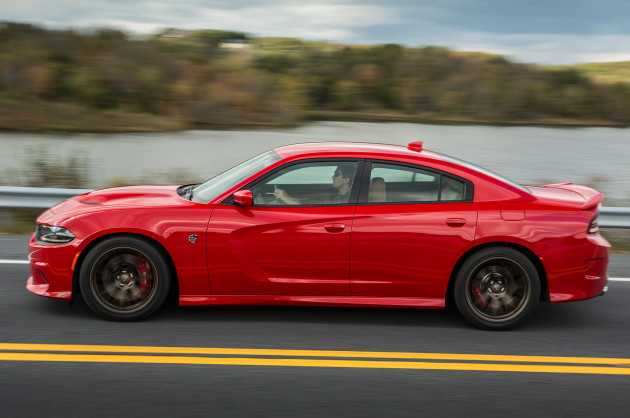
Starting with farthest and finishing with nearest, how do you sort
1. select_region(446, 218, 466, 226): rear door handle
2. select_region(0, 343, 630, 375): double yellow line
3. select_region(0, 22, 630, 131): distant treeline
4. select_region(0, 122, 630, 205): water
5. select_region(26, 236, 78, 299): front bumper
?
select_region(0, 22, 630, 131): distant treeline
select_region(0, 122, 630, 205): water
select_region(446, 218, 466, 226): rear door handle
select_region(26, 236, 78, 299): front bumper
select_region(0, 343, 630, 375): double yellow line

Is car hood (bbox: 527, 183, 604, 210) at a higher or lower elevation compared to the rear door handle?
higher

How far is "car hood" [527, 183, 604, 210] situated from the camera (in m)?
5.74

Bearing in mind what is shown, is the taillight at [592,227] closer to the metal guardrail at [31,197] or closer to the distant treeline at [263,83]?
the metal guardrail at [31,197]

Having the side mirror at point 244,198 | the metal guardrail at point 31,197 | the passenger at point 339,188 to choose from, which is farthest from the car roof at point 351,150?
the metal guardrail at point 31,197

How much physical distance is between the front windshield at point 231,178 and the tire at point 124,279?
0.60 m

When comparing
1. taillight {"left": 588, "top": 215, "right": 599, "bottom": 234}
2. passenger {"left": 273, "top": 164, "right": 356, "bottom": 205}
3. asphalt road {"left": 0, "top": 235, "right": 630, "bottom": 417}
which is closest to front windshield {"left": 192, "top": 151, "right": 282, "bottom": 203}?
passenger {"left": 273, "top": 164, "right": 356, "bottom": 205}

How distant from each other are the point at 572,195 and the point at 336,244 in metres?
2.07

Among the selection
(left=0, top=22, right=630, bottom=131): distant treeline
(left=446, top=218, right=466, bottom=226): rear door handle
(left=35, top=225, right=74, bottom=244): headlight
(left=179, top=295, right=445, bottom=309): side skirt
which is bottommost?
(left=179, top=295, right=445, bottom=309): side skirt

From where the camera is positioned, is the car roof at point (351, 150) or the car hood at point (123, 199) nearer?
the car hood at point (123, 199)

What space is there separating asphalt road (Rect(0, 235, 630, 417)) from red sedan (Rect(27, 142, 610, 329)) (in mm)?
233

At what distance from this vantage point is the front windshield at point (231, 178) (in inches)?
223

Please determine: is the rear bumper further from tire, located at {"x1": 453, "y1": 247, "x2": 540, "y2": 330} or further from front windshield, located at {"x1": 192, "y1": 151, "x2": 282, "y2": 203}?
front windshield, located at {"x1": 192, "y1": 151, "x2": 282, "y2": 203}

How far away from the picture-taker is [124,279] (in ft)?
17.8

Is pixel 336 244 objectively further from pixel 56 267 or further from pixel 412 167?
pixel 56 267
